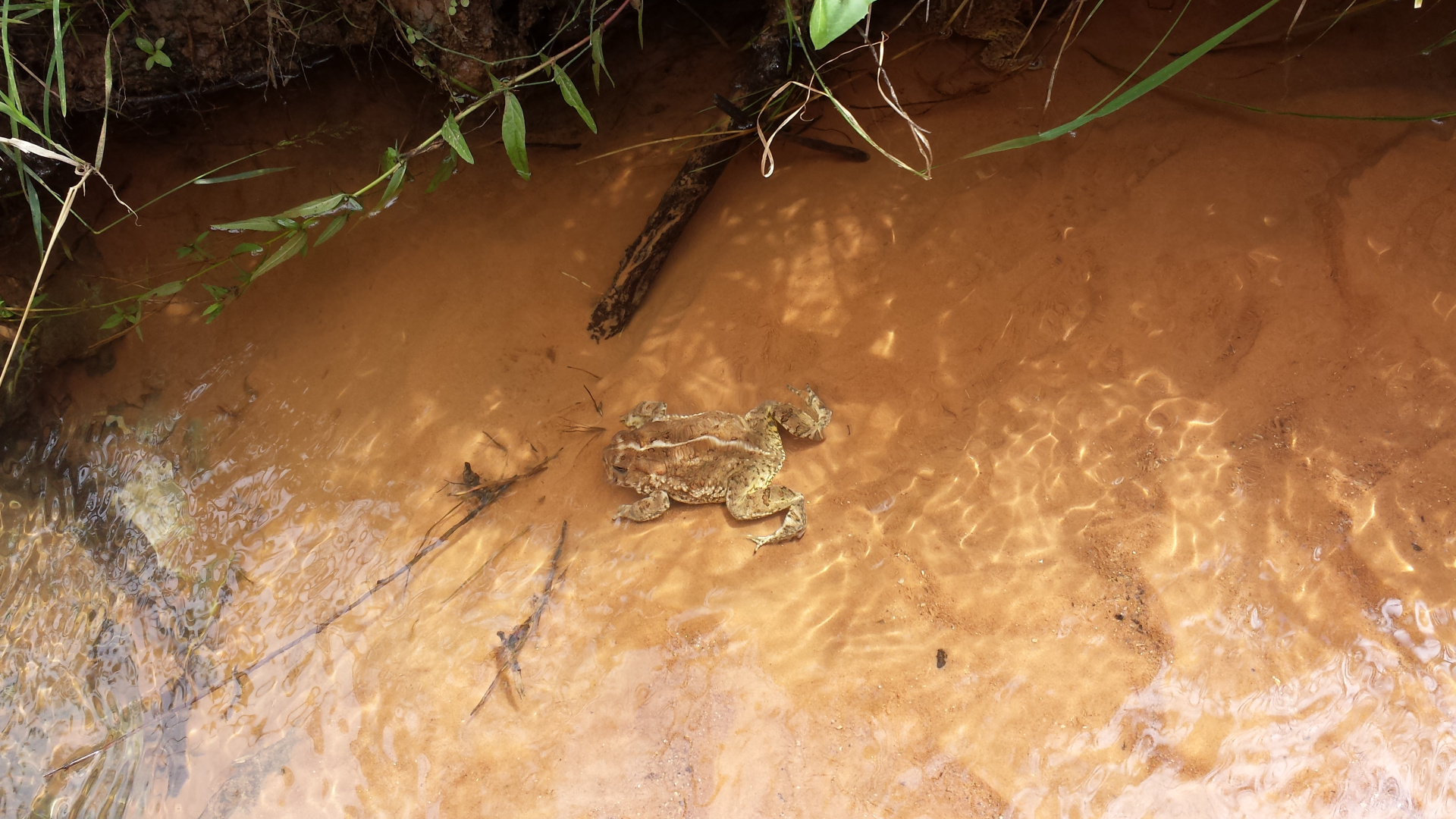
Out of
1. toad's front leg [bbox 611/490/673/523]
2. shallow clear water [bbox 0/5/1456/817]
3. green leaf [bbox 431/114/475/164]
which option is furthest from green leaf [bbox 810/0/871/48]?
toad's front leg [bbox 611/490/673/523]

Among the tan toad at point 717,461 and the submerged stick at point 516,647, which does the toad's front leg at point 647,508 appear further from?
the submerged stick at point 516,647

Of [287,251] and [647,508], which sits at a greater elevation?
[287,251]

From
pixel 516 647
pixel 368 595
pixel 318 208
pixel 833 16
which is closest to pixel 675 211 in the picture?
pixel 318 208

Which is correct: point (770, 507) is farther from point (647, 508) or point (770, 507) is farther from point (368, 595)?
point (368, 595)

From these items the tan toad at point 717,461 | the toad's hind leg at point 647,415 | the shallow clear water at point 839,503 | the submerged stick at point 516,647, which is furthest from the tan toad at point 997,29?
the submerged stick at point 516,647

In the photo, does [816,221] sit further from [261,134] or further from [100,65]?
[100,65]

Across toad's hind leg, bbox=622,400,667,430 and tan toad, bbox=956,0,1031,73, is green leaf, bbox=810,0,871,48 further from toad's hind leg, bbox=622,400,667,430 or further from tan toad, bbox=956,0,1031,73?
tan toad, bbox=956,0,1031,73
